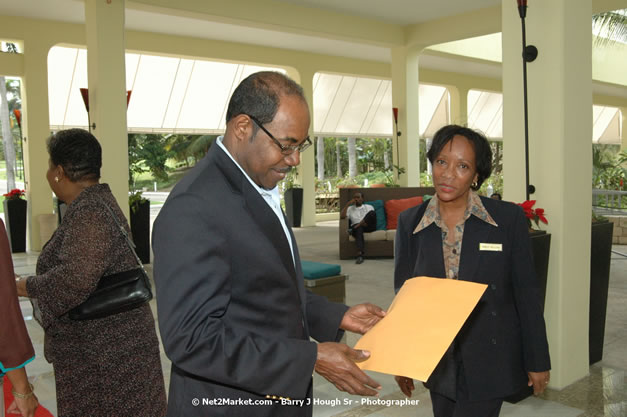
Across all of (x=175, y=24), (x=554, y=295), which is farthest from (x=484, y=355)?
(x=175, y=24)

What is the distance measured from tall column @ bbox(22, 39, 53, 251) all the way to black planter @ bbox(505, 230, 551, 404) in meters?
9.24

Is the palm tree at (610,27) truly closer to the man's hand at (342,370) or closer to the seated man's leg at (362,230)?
the seated man's leg at (362,230)

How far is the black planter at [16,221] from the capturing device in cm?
1009

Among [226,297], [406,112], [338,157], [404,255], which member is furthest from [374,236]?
[338,157]

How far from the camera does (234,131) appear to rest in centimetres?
131

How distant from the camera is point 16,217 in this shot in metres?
10.2

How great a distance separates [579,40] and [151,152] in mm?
26982

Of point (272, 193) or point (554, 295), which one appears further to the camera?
point (554, 295)

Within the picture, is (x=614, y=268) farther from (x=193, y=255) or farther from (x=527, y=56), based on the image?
(x=193, y=255)

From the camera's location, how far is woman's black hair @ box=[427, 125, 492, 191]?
7.14 ft

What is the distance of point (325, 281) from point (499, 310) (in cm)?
248

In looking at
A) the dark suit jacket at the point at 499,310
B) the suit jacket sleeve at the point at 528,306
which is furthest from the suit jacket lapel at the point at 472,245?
the suit jacket sleeve at the point at 528,306

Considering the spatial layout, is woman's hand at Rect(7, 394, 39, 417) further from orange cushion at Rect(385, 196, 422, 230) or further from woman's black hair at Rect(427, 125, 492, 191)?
orange cushion at Rect(385, 196, 422, 230)

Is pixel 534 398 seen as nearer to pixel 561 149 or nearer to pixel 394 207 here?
pixel 561 149
